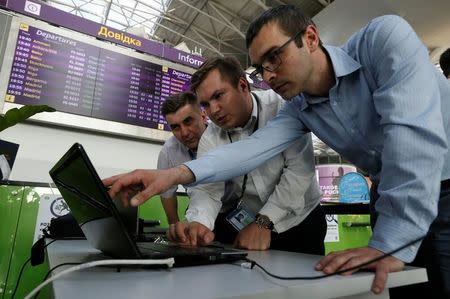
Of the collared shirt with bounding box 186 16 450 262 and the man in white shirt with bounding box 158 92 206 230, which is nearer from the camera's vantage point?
the collared shirt with bounding box 186 16 450 262

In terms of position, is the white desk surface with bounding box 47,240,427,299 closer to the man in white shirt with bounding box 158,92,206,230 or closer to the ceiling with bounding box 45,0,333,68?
the man in white shirt with bounding box 158,92,206,230

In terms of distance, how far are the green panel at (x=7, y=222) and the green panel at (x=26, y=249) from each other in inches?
0.7

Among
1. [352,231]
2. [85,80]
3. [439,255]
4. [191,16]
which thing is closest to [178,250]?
[439,255]

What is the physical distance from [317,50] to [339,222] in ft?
6.23

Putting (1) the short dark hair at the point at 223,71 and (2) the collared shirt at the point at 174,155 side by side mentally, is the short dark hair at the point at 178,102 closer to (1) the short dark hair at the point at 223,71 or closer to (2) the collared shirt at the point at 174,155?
(2) the collared shirt at the point at 174,155

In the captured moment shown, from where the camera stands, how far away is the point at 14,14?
7.04 ft

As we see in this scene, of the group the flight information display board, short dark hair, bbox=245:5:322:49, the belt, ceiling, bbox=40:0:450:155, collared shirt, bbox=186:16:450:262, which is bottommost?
the belt

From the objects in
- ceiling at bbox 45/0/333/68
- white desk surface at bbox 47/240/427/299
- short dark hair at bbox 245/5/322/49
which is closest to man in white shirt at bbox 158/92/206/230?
short dark hair at bbox 245/5/322/49

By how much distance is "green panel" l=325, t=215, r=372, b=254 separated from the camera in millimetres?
2523

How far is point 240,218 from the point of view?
3.81ft

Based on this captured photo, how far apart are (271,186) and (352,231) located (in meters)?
1.70

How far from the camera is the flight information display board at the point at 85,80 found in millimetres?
2117

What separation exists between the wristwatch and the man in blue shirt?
0.19m

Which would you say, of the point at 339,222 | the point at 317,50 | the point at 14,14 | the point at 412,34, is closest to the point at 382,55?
the point at 412,34
